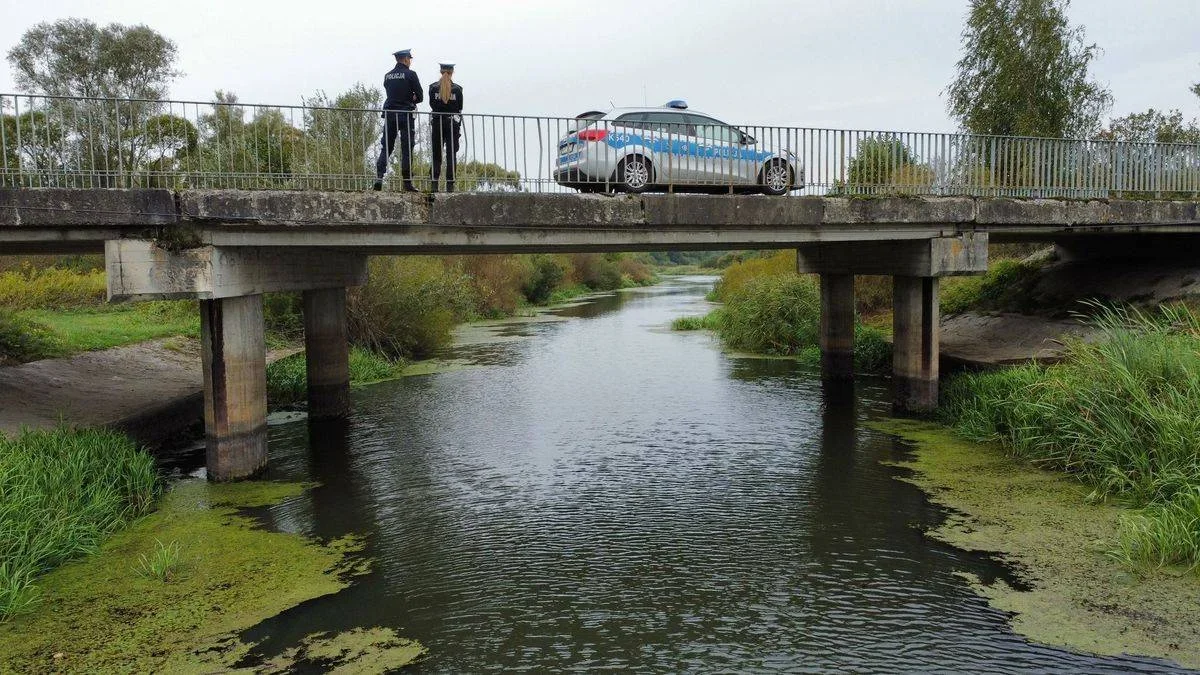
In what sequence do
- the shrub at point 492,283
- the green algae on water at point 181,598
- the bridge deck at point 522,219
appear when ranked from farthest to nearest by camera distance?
the shrub at point 492,283 → the bridge deck at point 522,219 → the green algae on water at point 181,598

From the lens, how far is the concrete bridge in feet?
35.9

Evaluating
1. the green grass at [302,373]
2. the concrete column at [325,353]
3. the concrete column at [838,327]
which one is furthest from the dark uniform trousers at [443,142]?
the concrete column at [838,327]

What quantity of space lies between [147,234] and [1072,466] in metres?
12.5

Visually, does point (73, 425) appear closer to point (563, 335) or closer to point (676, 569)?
point (676, 569)

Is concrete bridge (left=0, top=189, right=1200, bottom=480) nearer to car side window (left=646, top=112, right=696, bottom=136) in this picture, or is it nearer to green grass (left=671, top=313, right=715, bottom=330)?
car side window (left=646, top=112, right=696, bottom=136)

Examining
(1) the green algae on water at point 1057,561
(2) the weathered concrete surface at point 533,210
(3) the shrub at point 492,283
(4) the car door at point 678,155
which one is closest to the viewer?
(1) the green algae on water at point 1057,561

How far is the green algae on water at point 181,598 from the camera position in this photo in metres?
6.90

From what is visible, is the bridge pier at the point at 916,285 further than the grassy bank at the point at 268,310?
No

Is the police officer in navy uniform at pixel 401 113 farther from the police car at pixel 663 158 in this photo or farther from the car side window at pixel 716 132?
the car side window at pixel 716 132

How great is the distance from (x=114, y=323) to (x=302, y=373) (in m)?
6.75

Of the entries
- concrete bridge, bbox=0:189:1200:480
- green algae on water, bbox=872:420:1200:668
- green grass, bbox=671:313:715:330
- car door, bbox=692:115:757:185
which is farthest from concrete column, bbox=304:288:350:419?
green grass, bbox=671:313:715:330

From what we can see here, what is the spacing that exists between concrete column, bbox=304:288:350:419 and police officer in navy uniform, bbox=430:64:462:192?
5.55m

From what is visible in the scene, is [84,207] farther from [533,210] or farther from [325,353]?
[325,353]

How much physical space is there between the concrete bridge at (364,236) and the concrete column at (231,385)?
0.02m
